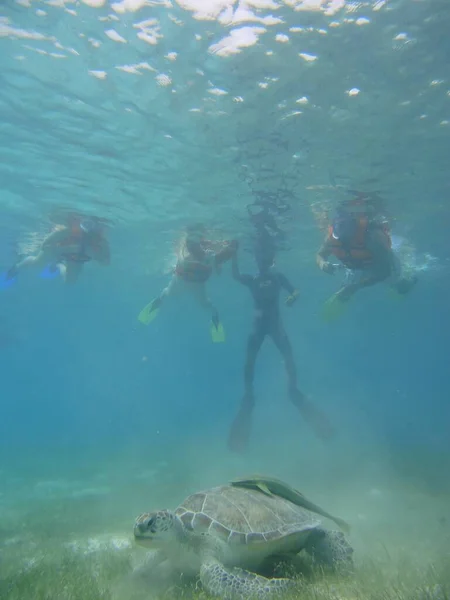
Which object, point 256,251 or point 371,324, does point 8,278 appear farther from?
point 371,324

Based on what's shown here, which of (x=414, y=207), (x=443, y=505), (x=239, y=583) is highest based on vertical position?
(x=414, y=207)

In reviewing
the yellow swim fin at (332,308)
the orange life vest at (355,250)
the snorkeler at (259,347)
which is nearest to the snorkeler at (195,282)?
the snorkeler at (259,347)

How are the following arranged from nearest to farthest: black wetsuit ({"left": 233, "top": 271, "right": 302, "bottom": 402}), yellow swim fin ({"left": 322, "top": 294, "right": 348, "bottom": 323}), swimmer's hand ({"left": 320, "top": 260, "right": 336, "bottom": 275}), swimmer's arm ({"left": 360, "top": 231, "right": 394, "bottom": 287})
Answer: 1. swimmer's hand ({"left": 320, "top": 260, "right": 336, "bottom": 275})
2. swimmer's arm ({"left": 360, "top": 231, "right": 394, "bottom": 287})
3. yellow swim fin ({"left": 322, "top": 294, "right": 348, "bottom": 323})
4. black wetsuit ({"left": 233, "top": 271, "right": 302, "bottom": 402})

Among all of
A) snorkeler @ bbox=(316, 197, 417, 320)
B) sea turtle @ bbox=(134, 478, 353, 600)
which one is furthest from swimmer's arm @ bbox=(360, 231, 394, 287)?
sea turtle @ bbox=(134, 478, 353, 600)

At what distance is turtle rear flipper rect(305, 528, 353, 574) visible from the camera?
5383 millimetres

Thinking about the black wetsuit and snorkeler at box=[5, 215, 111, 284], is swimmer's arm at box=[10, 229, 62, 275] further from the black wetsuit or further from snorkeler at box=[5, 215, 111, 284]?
the black wetsuit

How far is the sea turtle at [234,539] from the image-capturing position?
4.52 meters

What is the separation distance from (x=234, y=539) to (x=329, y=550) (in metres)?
1.63

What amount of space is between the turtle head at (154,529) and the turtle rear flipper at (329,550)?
217cm

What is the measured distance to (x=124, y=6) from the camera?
8.40m

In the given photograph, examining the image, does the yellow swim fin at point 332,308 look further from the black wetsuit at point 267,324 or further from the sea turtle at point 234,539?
the sea turtle at point 234,539

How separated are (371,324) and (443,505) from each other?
5588cm

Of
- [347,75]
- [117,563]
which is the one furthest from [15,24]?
[117,563]

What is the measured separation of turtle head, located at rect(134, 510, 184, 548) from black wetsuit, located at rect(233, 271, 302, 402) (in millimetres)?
10539
